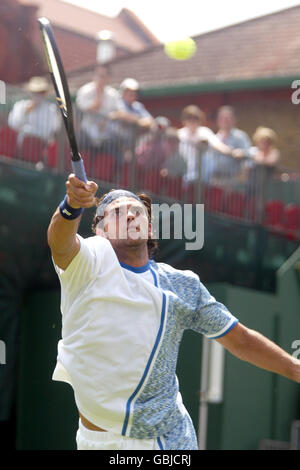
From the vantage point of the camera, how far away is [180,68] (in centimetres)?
1894

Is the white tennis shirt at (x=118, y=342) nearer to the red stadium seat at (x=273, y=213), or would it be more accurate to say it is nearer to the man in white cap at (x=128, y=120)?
the man in white cap at (x=128, y=120)

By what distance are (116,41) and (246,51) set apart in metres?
4.85

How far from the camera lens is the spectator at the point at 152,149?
10383 millimetres

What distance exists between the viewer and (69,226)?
3.66m

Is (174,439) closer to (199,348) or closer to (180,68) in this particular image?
(199,348)

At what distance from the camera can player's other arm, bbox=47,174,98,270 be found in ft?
11.6

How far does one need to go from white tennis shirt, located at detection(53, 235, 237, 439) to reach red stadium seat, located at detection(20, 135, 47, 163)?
17.8 feet

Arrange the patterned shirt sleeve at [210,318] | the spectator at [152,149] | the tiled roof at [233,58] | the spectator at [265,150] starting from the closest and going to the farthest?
the patterned shirt sleeve at [210,318], the spectator at [152,149], the spectator at [265,150], the tiled roof at [233,58]

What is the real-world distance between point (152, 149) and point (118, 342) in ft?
22.1

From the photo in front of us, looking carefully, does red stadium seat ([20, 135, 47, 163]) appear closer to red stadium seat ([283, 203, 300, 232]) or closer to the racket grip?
red stadium seat ([283, 203, 300, 232])

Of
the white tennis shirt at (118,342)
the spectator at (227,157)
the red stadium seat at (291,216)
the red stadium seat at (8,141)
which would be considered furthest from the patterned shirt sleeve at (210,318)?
the red stadium seat at (291,216)
